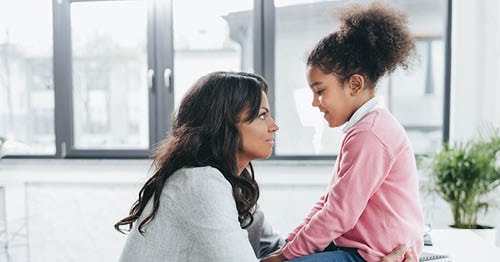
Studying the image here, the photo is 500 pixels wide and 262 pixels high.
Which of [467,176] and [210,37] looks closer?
[467,176]

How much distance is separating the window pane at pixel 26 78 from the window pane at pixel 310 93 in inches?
54.3

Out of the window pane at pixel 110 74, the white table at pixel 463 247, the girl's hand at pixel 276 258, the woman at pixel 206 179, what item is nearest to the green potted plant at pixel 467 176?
the white table at pixel 463 247

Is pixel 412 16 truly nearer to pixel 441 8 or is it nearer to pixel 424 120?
pixel 441 8

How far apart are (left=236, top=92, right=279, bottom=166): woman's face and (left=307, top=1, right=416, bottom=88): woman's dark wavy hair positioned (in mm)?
291

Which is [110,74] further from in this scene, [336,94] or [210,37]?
[336,94]

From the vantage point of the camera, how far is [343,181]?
1.35m

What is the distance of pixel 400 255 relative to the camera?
1.33 m

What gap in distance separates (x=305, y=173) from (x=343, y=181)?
1617 mm

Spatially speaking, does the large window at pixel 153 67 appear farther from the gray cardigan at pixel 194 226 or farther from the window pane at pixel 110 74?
the gray cardigan at pixel 194 226

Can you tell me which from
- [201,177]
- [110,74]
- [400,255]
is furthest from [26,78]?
[400,255]

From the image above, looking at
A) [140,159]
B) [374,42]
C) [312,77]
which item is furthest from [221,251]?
[140,159]

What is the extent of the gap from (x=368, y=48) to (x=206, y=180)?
65 centimetres

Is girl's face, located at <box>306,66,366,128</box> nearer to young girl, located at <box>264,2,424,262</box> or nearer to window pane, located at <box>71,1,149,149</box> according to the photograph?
young girl, located at <box>264,2,424,262</box>

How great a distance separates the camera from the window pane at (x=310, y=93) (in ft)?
9.61
